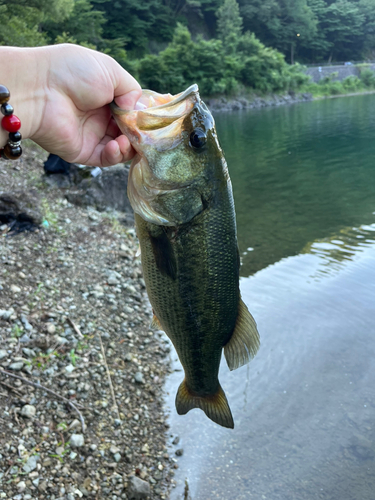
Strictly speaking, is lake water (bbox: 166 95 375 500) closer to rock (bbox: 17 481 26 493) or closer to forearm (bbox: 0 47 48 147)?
rock (bbox: 17 481 26 493)

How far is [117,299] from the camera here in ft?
17.7

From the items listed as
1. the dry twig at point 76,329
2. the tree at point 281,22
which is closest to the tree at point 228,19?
the tree at point 281,22

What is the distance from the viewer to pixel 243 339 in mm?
2389

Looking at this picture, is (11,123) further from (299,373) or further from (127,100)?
(299,373)

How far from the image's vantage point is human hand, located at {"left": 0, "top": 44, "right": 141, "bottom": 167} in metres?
2.21

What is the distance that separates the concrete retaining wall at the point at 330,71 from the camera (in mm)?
67088

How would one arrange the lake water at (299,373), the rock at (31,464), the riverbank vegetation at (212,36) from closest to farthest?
the rock at (31,464)
the lake water at (299,373)
the riverbank vegetation at (212,36)

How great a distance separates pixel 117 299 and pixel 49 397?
1.94 metres

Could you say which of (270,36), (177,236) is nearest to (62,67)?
(177,236)

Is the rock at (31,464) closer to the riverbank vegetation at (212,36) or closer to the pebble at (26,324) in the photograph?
the pebble at (26,324)

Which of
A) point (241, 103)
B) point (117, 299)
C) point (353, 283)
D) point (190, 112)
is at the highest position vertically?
point (190, 112)

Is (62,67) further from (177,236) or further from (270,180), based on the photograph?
(270,180)

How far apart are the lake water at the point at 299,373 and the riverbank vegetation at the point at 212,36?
13939 millimetres

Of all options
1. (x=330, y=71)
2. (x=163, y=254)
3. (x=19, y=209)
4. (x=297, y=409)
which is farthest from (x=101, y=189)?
(x=330, y=71)
